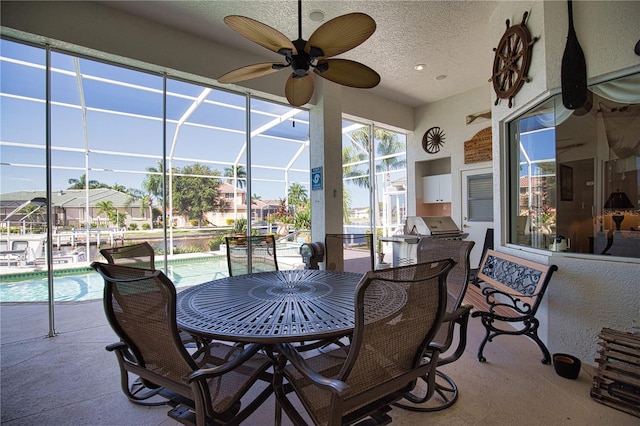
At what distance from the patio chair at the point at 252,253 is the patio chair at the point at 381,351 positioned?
1.65 metres

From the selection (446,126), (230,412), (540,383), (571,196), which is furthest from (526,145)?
(230,412)

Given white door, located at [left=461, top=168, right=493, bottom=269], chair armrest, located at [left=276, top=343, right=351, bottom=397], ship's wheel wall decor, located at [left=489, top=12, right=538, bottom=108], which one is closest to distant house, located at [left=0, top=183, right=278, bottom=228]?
chair armrest, located at [left=276, top=343, right=351, bottom=397]

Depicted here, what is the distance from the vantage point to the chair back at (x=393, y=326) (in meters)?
1.03

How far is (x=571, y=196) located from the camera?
2.94 metres

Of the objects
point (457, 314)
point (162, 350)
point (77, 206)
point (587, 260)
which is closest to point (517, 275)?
point (587, 260)

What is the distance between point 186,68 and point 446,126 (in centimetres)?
480

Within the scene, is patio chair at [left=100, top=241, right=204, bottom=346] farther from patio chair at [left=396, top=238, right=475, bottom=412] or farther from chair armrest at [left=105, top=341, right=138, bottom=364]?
patio chair at [left=396, top=238, right=475, bottom=412]

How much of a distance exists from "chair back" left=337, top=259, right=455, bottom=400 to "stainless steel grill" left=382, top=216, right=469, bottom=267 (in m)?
3.36

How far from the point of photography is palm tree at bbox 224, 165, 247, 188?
173 inches

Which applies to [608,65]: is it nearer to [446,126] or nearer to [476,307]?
[476,307]

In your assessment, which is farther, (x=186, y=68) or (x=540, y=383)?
(x=186, y=68)

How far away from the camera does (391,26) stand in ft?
11.6

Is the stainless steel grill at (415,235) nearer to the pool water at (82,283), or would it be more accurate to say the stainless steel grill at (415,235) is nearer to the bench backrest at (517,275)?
the bench backrest at (517,275)

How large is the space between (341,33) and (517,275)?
2.58m
